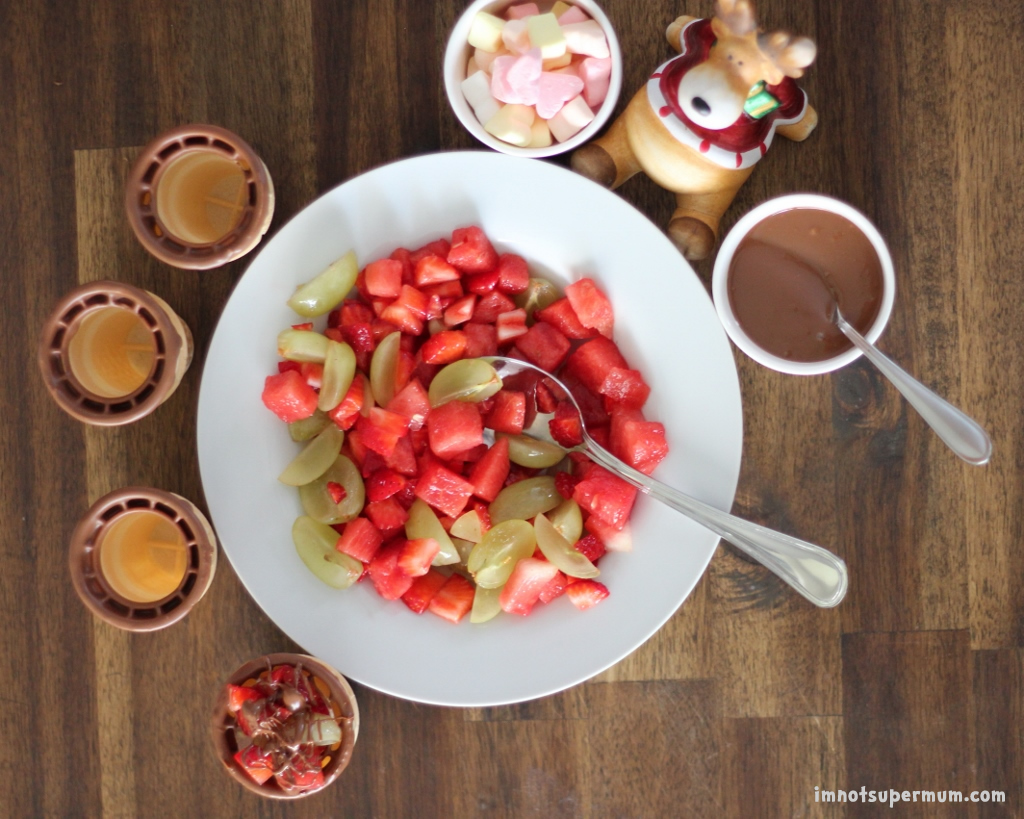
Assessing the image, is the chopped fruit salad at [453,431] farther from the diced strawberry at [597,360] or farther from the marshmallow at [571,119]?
the marshmallow at [571,119]

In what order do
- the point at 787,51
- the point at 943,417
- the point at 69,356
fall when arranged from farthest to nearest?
the point at 69,356
the point at 943,417
the point at 787,51

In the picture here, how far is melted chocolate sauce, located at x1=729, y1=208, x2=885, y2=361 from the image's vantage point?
989mm

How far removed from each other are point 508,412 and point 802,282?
39 cm

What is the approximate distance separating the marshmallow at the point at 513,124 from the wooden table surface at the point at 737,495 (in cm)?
12

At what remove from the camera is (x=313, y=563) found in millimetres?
996

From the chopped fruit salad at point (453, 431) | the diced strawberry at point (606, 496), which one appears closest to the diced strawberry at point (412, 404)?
the chopped fruit salad at point (453, 431)

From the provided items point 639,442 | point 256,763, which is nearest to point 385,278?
point 639,442

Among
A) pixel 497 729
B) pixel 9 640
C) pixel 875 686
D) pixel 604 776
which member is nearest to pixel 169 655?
pixel 9 640

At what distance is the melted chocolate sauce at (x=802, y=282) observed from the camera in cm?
99

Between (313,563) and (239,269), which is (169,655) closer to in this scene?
(313,563)

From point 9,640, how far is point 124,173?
0.66 metres

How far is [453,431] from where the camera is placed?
0.96m

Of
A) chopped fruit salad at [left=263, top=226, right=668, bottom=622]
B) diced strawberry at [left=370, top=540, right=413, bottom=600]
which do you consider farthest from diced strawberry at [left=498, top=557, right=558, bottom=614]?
diced strawberry at [left=370, top=540, right=413, bottom=600]

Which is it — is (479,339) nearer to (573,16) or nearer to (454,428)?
(454,428)
